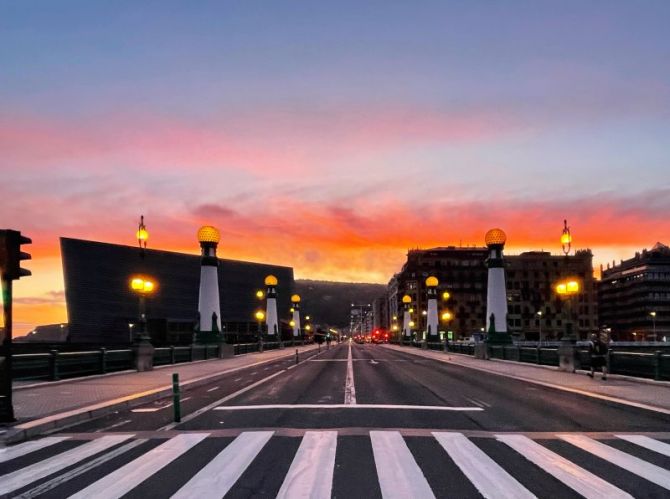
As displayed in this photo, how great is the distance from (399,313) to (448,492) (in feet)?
580

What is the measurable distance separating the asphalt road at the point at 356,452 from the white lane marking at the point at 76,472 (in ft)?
0.09

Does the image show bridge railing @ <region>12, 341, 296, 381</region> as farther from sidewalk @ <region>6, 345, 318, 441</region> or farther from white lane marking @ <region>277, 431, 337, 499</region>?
white lane marking @ <region>277, 431, 337, 499</region>

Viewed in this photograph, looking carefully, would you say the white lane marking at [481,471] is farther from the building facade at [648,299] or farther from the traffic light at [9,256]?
the building facade at [648,299]

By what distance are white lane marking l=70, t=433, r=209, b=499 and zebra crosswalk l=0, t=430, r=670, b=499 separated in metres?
0.01

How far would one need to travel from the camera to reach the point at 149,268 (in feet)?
398

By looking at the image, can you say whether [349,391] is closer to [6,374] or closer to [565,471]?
[6,374]

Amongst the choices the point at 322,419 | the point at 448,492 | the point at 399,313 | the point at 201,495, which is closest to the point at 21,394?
the point at 322,419

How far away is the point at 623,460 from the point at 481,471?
240cm

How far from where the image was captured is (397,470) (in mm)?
7930

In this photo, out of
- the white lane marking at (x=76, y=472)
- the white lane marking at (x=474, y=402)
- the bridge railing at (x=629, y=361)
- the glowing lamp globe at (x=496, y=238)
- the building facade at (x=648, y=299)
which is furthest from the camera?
the building facade at (x=648, y=299)

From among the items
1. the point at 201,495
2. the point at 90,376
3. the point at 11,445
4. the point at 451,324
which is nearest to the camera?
the point at 201,495

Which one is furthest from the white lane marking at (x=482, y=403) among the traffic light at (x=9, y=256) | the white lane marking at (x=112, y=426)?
the traffic light at (x=9, y=256)

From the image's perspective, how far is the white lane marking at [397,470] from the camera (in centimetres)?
Answer: 693

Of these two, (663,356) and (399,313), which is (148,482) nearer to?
(663,356)
